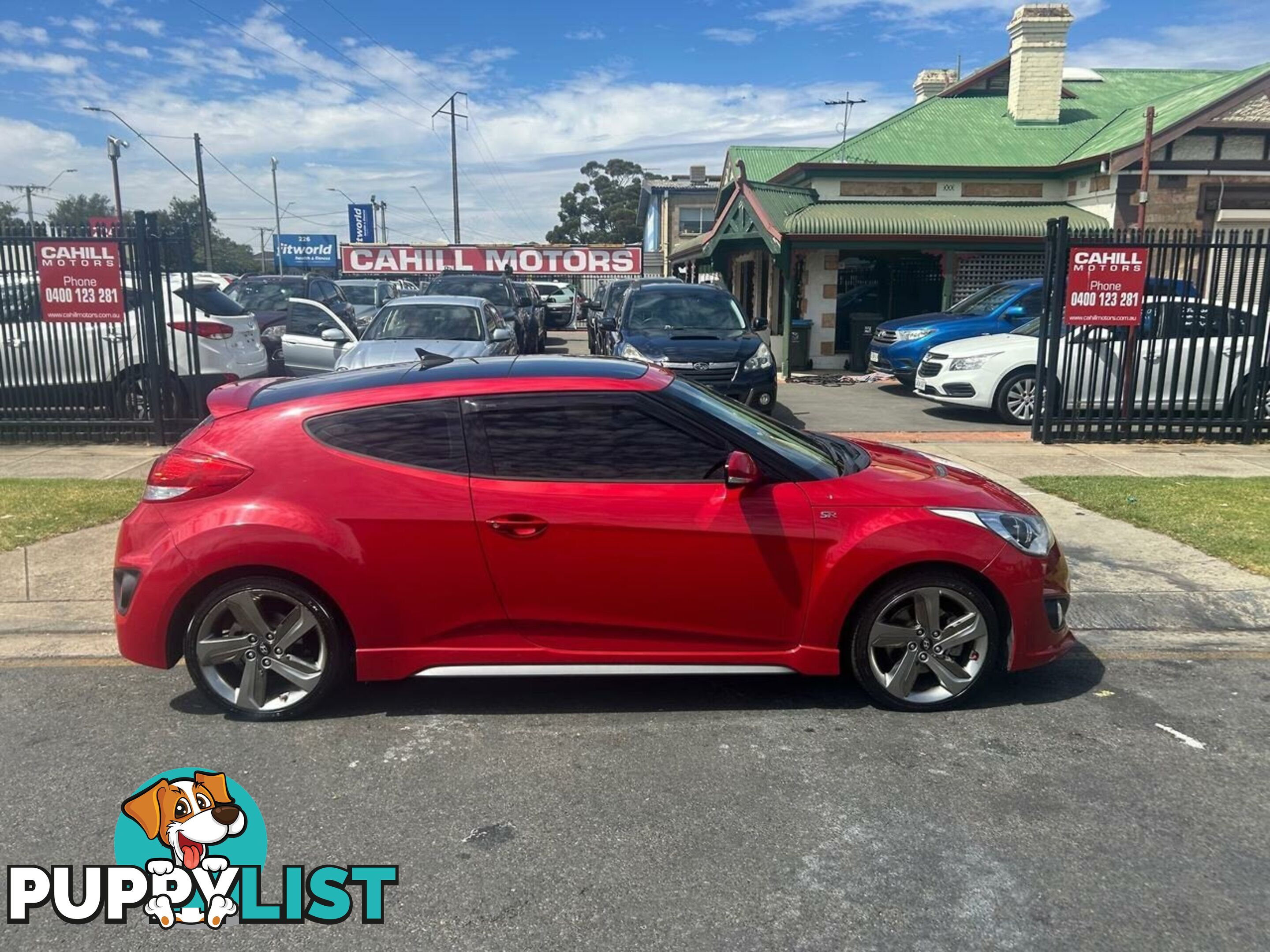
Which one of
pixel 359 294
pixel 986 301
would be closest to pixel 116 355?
pixel 986 301

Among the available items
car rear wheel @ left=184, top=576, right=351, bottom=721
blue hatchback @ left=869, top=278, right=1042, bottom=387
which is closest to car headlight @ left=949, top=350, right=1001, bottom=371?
blue hatchback @ left=869, top=278, right=1042, bottom=387

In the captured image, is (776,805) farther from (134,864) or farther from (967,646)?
(134,864)

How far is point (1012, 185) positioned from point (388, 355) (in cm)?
1504

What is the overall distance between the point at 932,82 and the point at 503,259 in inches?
778

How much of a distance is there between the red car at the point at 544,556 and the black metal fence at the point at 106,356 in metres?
6.79

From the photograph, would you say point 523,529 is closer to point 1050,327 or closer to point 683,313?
point 1050,327

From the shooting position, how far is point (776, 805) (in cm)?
360

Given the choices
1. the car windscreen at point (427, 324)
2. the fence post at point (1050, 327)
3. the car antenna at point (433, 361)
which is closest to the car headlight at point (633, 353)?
the car windscreen at point (427, 324)

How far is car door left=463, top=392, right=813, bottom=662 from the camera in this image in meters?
4.11

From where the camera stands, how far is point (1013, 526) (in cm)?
438

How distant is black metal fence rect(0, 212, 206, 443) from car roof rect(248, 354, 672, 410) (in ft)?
20.7

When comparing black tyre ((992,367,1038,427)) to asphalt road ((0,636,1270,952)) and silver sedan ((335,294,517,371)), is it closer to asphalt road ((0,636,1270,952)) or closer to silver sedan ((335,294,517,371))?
silver sedan ((335,294,517,371))

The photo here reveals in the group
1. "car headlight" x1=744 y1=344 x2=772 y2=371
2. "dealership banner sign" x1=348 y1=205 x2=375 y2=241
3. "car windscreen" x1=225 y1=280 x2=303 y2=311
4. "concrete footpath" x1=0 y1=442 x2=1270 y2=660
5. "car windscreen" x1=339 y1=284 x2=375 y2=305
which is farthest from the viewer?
"dealership banner sign" x1=348 y1=205 x2=375 y2=241

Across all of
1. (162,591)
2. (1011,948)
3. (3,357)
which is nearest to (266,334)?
(3,357)
